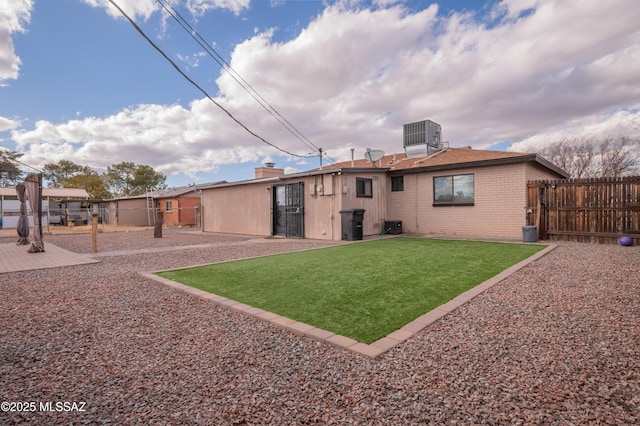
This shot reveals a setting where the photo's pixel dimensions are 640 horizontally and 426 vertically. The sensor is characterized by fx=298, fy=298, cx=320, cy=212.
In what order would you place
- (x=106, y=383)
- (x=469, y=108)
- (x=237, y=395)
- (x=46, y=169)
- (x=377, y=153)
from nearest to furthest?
(x=237, y=395) → (x=106, y=383) → (x=377, y=153) → (x=469, y=108) → (x=46, y=169)

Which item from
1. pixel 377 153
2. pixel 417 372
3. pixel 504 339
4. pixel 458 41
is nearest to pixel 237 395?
pixel 417 372

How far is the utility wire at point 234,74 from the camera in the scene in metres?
7.31

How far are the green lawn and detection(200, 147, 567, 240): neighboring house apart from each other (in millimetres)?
3018

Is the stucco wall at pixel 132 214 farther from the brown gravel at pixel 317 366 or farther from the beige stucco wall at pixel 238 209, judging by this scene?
the brown gravel at pixel 317 366

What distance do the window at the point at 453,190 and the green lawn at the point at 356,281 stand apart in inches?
141

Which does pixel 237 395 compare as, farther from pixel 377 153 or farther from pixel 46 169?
pixel 46 169

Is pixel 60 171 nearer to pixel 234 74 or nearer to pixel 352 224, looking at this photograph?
pixel 234 74

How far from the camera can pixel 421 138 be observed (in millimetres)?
15461

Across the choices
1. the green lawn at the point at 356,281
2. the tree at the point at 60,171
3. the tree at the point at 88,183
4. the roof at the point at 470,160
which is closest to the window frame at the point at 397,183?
the roof at the point at 470,160

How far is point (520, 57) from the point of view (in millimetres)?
12305

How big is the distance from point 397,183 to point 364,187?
6.23ft

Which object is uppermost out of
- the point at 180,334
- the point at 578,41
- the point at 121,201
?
the point at 578,41

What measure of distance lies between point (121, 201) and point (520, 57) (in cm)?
3478

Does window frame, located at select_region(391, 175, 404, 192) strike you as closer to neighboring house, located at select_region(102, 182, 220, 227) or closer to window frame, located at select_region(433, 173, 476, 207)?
window frame, located at select_region(433, 173, 476, 207)
